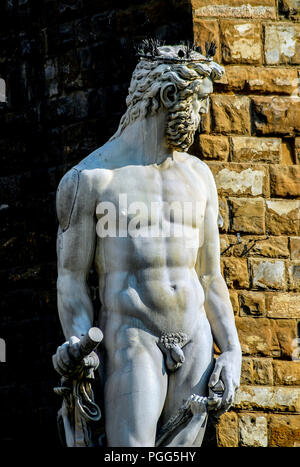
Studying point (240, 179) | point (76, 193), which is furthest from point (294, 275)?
point (76, 193)

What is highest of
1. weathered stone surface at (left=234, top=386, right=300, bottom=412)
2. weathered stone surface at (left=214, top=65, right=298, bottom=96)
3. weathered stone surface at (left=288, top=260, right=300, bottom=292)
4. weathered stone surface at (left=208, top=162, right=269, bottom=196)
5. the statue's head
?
weathered stone surface at (left=214, top=65, right=298, bottom=96)

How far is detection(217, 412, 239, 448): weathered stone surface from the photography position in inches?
415

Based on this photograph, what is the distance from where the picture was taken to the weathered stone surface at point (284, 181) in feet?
36.3

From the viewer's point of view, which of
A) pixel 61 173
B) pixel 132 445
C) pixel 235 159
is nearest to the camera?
pixel 132 445

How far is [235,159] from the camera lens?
11.0 m

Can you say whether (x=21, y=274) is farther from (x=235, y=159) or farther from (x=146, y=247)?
(x=146, y=247)

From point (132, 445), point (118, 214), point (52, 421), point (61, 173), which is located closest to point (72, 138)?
point (61, 173)

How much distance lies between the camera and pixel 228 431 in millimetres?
10594

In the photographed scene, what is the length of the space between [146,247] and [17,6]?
3684 mm

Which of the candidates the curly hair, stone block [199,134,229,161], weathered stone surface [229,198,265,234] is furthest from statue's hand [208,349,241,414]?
stone block [199,134,229,161]

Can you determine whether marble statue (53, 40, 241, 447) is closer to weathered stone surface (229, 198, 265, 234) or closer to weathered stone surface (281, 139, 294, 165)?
weathered stone surface (229, 198, 265, 234)

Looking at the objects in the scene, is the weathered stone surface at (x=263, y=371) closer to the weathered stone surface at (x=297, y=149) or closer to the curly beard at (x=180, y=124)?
the weathered stone surface at (x=297, y=149)

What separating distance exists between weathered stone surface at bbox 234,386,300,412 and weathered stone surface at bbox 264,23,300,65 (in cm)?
209

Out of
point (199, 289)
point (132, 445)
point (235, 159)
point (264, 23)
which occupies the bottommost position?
point (132, 445)
